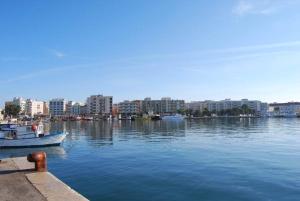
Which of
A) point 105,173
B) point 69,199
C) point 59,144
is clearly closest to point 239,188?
point 105,173

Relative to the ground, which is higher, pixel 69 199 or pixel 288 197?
pixel 69 199

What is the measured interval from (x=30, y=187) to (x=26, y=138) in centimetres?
3337

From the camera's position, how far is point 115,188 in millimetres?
20922

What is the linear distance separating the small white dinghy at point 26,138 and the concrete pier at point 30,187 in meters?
28.2

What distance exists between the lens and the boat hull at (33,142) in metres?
45.6

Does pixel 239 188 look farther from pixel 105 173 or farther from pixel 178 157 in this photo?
pixel 178 157

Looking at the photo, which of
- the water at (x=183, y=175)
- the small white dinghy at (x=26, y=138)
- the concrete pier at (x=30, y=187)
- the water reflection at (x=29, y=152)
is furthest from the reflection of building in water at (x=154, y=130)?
the concrete pier at (x=30, y=187)

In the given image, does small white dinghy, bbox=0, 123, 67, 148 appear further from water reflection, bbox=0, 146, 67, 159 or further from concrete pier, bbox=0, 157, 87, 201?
concrete pier, bbox=0, 157, 87, 201

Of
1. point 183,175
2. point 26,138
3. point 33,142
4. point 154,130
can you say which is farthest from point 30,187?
point 154,130

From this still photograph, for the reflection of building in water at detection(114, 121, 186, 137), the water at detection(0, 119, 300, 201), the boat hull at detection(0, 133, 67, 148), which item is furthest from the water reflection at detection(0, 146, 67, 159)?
the reflection of building in water at detection(114, 121, 186, 137)

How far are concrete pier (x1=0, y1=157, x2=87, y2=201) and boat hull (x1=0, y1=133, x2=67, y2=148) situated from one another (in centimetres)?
2815

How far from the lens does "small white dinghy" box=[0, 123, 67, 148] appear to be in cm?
4566

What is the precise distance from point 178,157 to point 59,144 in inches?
796

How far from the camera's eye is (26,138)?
45.7 meters
